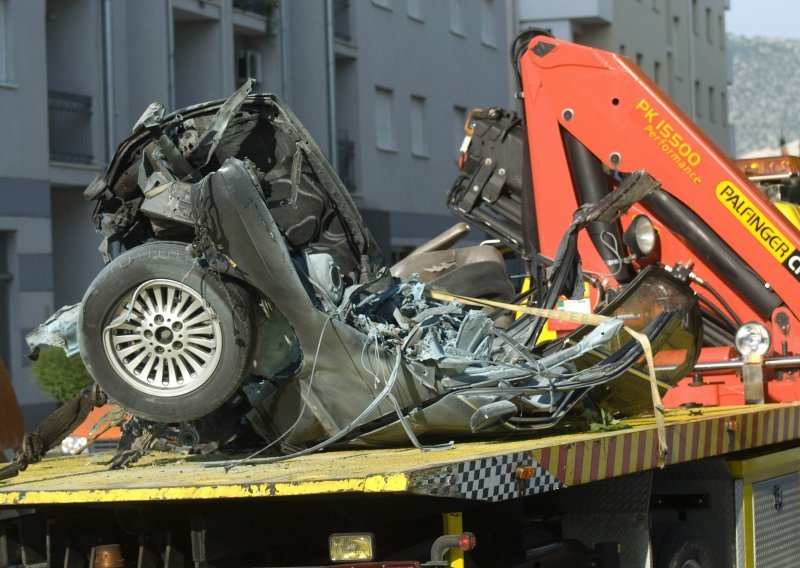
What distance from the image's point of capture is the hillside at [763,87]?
156750 mm

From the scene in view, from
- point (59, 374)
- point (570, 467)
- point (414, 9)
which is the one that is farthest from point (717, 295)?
point (414, 9)

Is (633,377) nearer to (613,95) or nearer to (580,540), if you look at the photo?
(580,540)

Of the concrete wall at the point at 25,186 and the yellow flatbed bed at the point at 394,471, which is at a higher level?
the concrete wall at the point at 25,186

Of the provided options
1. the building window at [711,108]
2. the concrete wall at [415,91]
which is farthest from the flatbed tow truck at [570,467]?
the building window at [711,108]

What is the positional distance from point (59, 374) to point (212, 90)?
32.0 ft

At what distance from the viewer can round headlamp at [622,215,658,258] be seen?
9961 mm

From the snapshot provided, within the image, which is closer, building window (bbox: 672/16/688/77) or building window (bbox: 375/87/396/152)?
building window (bbox: 375/87/396/152)

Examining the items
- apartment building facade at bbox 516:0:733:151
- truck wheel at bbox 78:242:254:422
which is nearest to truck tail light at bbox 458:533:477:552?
truck wheel at bbox 78:242:254:422

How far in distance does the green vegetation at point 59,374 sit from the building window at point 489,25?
71.8ft

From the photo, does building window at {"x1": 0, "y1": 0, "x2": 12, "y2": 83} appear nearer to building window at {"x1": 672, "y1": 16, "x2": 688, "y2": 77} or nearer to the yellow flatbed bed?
the yellow flatbed bed

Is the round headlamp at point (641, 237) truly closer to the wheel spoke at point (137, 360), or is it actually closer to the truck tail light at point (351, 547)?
the wheel spoke at point (137, 360)

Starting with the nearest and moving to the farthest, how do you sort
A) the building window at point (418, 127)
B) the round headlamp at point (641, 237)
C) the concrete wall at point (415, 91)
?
the round headlamp at point (641, 237) → the concrete wall at point (415, 91) → the building window at point (418, 127)

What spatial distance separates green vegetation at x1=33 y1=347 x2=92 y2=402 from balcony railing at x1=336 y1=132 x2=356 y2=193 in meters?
12.9

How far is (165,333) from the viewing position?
613 centimetres
